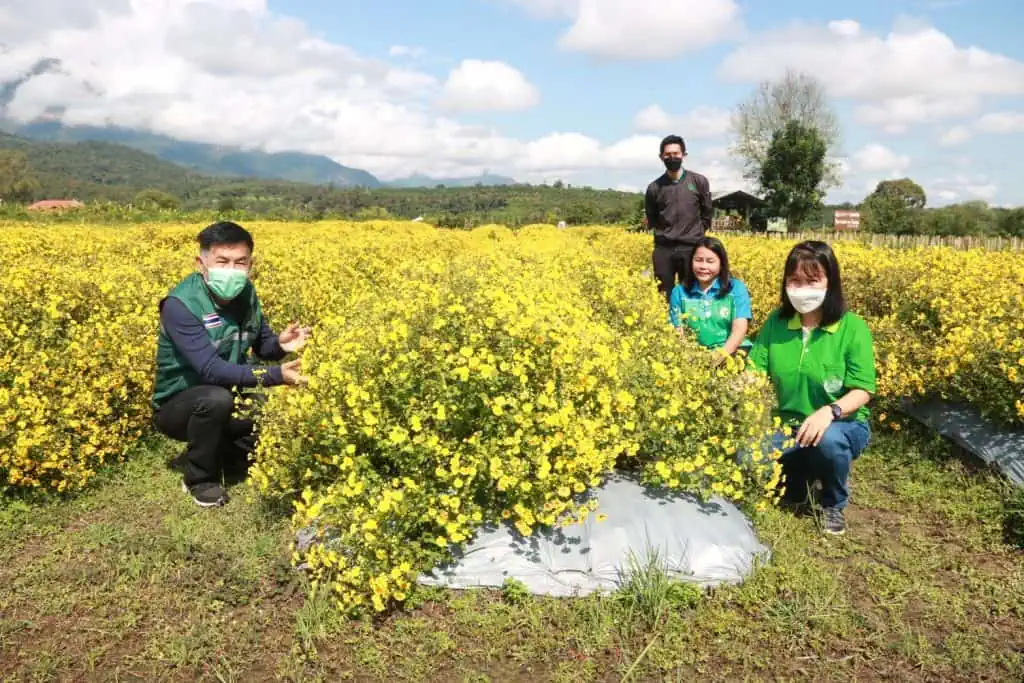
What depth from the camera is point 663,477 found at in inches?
128

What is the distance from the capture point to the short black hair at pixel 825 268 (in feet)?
12.3

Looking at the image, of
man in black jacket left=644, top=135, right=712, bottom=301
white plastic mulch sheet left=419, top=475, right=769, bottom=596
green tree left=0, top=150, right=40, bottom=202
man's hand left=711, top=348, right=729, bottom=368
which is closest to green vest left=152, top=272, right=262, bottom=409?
white plastic mulch sheet left=419, top=475, right=769, bottom=596

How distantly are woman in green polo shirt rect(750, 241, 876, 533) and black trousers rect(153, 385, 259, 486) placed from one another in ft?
10.2

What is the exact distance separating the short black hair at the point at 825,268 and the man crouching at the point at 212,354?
2790mm

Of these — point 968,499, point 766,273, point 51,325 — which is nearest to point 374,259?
point 51,325

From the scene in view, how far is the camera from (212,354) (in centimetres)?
393

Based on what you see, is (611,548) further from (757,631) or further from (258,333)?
(258,333)

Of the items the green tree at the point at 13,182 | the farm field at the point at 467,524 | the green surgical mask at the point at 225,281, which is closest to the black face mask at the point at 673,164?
the farm field at the point at 467,524

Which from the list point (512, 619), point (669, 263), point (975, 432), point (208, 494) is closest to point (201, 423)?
point (208, 494)

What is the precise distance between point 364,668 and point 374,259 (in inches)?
242

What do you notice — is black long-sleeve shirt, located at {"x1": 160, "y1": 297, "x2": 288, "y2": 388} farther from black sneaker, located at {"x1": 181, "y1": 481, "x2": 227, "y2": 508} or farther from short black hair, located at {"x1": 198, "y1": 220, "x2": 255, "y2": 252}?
black sneaker, located at {"x1": 181, "y1": 481, "x2": 227, "y2": 508}

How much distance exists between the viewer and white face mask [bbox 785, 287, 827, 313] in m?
3.78

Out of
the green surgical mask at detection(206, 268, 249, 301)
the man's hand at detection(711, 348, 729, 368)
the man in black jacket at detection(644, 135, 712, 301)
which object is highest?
the man in black jacket at detection(644, 135, 712, 301)

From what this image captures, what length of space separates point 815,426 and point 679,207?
12.0 feet
